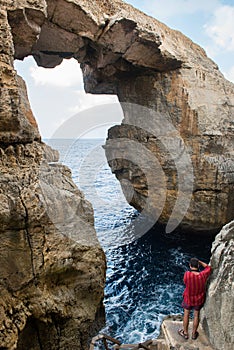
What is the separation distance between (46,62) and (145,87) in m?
5.96

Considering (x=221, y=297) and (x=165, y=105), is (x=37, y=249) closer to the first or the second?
(x=221, y=297)

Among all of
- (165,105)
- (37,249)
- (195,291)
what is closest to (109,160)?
(165,105)

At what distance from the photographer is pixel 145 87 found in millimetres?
17031

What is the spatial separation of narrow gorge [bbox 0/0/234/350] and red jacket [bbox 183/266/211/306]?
0.21 metres

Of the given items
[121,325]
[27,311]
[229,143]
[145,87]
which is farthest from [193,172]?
[27,311]

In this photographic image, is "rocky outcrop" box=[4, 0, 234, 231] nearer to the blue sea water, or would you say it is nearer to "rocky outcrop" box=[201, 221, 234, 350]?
the blue sea water

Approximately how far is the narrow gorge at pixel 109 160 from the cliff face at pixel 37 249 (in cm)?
3

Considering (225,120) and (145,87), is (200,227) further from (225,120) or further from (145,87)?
(145,87)

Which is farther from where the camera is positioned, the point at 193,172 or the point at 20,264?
the point at 193,172

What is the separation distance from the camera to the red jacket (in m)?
5.63

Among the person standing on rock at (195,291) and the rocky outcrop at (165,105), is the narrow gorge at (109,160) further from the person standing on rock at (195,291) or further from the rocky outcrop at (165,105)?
the person standing on rock at (195,291)

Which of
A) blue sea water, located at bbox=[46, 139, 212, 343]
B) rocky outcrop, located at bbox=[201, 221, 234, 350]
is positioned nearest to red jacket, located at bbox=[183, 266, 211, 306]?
rocky outcrop, located at bbox=[201, 221, 234, 350]

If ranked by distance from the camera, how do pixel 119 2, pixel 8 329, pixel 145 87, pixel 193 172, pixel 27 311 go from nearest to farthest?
pixel 8 329 < pixel 27 311 < pixel 119 2 < pixel 193 172 < pixel 145 87

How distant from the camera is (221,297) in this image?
5.05 m
